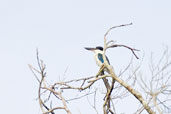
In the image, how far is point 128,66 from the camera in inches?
168

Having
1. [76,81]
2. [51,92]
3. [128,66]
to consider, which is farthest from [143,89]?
[51,92]

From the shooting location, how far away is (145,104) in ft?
11.2

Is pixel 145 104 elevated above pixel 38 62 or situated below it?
below

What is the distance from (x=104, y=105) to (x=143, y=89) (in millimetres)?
783

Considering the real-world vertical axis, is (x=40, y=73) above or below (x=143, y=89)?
above

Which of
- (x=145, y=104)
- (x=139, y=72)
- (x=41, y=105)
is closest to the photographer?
(x=145, y=104)

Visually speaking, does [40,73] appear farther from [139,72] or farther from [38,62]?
[139,72]

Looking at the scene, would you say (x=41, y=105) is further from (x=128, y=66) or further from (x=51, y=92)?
(x=128, y=66)

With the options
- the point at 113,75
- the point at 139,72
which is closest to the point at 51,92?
the point at 113,75

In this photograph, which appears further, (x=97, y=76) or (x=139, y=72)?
(x=139, y=72)

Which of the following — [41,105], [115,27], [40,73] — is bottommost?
[41,105]

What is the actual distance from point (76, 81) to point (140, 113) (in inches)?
33.5

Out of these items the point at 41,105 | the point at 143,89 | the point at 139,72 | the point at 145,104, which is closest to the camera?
the point at 145,104

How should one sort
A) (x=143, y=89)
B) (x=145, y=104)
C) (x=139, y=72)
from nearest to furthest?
(x=145, y=104) → (x=143, y=89) → (x=139, y=72)
